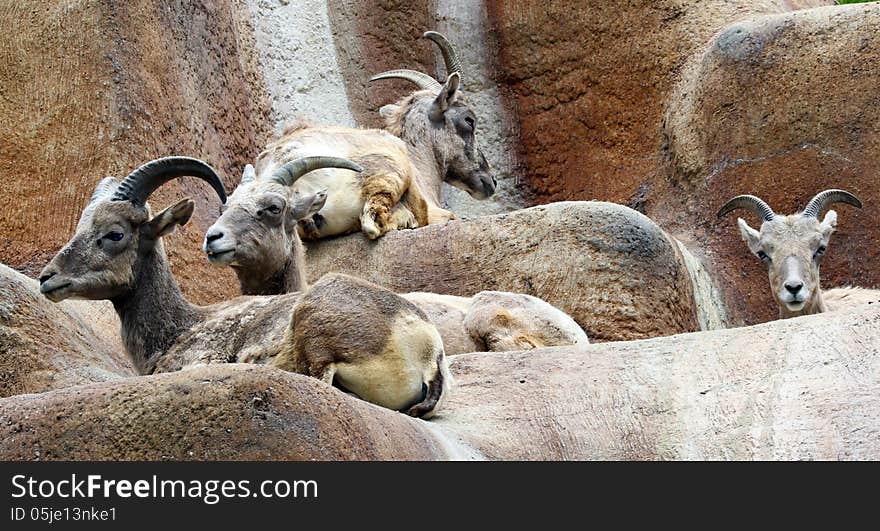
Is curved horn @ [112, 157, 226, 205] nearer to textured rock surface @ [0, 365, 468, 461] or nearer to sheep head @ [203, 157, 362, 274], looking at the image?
sheep head @ [203, 157, 362, 274]

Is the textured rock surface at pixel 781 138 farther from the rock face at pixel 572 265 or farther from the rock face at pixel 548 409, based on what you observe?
the rock face at pixel 548 409

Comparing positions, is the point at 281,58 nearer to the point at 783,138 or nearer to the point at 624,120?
the point at 624,120

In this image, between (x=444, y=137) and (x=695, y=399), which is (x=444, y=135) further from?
(x=695, y=399)

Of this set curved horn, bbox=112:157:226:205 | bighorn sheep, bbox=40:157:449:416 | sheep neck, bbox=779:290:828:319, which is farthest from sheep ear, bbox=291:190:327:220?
sheep neck, bbox=779:290:828:319

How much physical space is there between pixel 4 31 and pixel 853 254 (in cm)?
661

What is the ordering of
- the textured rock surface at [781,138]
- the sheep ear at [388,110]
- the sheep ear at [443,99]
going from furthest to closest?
1. the sheep ear at [388,110]
2. the sheep ear at [443,99]
3. the textured rock surface at [781,138]

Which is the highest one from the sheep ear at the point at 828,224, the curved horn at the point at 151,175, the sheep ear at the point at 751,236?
the curved horn at the point at 151,175

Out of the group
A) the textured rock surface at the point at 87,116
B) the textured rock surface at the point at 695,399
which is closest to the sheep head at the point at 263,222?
the textured rock surface at the point at 695,399

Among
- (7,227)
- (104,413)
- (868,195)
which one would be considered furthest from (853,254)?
(104,413)

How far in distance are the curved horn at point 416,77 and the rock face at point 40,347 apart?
6.24 meters

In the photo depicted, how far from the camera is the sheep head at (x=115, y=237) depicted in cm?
766

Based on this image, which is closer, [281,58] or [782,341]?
[782,341]

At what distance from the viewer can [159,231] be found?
26.3ft

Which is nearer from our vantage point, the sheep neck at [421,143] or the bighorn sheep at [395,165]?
the bighorn sheep at [395,165]
